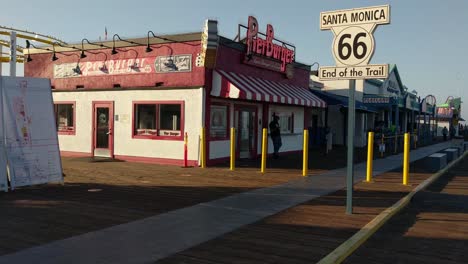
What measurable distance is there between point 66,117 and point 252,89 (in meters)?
8.15

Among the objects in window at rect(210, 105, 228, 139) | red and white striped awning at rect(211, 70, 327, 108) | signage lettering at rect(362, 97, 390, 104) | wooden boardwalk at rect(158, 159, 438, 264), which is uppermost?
signage lettering at rect(362, 97, 390, 104)

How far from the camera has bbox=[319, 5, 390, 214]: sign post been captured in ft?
23.3

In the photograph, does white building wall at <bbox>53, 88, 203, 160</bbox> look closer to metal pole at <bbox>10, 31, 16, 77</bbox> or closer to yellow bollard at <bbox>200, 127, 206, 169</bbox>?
yellow bollard at <bbox>200, 127, 206, 169</bbox>

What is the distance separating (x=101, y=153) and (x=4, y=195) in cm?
812

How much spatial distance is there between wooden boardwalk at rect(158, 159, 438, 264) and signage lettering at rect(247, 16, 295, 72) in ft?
27.9

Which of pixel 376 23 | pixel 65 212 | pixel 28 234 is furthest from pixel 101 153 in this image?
pixel 376 23

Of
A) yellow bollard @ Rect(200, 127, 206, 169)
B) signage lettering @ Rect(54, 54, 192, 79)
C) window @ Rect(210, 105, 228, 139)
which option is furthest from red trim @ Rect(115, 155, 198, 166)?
signage lettering @ Rect(54, 54, 192, 79)

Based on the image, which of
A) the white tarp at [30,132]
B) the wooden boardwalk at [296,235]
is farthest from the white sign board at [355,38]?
the white tarp at [30,132]

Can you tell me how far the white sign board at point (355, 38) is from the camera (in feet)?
23.3

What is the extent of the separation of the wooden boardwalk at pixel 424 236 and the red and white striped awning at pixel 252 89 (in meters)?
6.71

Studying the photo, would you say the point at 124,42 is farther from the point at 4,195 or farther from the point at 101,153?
the point at 4,195

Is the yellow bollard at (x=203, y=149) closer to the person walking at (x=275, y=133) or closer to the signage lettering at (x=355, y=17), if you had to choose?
the person walking at (x=275, y=133)

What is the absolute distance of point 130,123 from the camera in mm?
16000

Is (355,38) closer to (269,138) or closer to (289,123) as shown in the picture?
(269,138)
